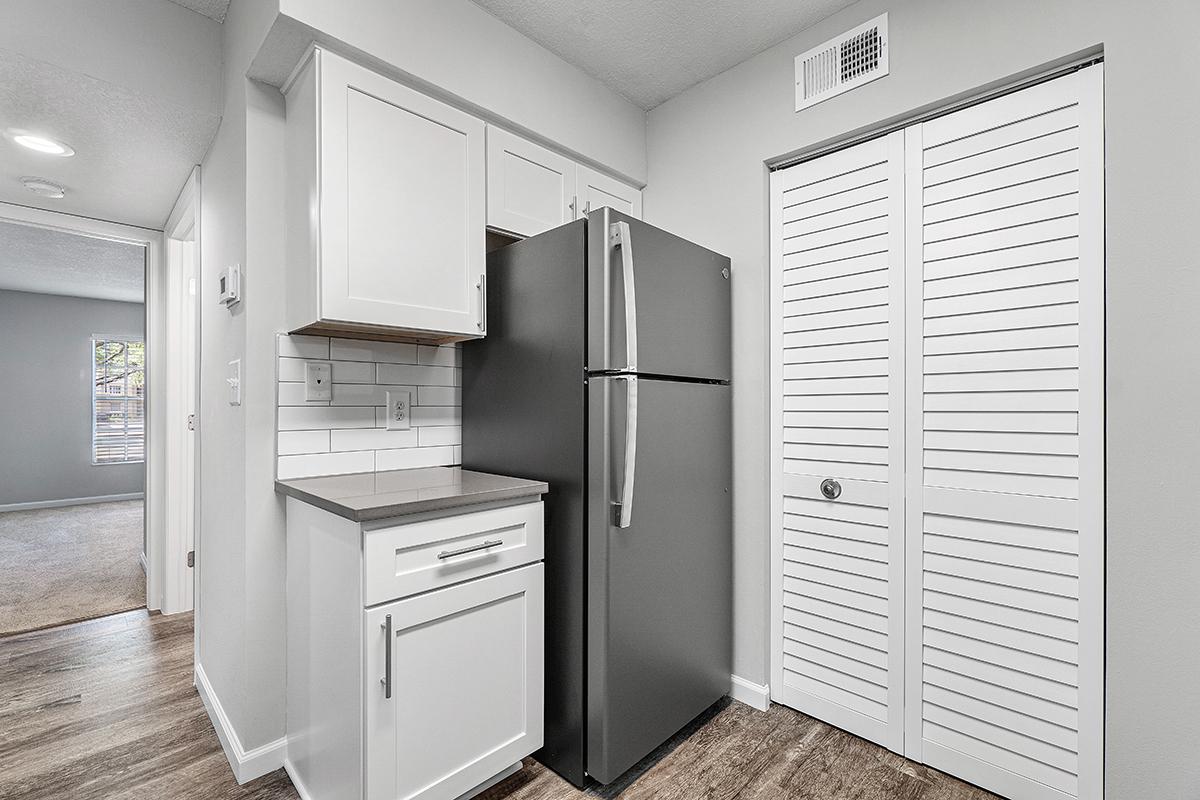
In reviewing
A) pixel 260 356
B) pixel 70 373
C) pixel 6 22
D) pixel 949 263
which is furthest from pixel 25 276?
pixel 949 263

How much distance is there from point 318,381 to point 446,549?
0.76m

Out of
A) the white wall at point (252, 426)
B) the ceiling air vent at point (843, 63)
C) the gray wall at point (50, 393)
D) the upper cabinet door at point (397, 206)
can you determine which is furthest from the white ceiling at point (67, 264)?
the ceiling air vent at point (843, 63)

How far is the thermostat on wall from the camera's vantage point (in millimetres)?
1804

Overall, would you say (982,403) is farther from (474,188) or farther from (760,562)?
(474,188)

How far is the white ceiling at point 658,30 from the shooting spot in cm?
199

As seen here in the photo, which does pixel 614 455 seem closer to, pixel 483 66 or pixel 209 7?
pixel 483 66

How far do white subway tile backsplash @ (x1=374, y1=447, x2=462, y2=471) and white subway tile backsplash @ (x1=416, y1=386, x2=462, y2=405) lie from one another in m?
0.18

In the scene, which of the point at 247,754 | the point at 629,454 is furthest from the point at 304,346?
the point at 247,754

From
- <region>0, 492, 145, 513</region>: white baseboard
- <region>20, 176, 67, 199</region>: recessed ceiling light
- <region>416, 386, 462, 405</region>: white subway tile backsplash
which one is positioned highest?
<region>20, 176, 67, 199</region>: recessed ceiling light

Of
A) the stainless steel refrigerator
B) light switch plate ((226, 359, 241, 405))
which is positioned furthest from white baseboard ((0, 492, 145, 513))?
the stainless steel refrigerator

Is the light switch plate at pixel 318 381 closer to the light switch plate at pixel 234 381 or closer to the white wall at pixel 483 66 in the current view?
the light switch plate at pixel 234 381

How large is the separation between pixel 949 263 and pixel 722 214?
34.8 inches

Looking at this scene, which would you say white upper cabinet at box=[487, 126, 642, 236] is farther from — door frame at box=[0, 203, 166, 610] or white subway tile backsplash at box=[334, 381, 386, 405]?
door frame at box=[0, 203, 166, 610]

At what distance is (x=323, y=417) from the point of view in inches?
73.9
